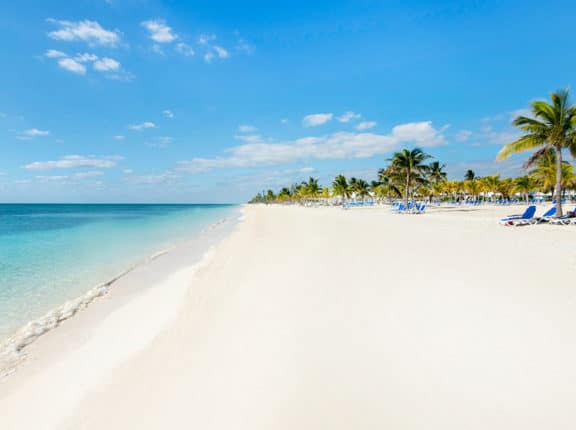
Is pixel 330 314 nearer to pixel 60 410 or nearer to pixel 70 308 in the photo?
pixel 60 410

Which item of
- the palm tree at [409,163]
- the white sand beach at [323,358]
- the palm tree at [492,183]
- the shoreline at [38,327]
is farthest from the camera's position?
the palm tree at [492,183]

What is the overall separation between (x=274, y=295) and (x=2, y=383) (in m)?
3.69

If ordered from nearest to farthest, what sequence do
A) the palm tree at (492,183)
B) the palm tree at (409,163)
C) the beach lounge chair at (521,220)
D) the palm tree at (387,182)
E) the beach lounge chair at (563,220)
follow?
1. the beach lounge chair at (563,220)
2. the beach lounge chair at (521,220)
3. the palm tree at (409,163)
4. the palm tree at (387,182)
5. the palm tree at (492,183)

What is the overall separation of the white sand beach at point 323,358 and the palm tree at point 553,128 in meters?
13.6

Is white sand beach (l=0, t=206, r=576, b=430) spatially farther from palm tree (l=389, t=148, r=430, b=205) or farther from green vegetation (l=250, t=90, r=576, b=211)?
palm tree (l=389, t=148, r=430, b=205)

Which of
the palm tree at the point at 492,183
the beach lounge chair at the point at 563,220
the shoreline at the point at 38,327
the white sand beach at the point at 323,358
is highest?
the palm tree at the point at 492,183

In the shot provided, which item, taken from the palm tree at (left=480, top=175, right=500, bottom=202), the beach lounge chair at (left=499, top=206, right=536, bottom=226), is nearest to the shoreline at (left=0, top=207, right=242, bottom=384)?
the beach lounge chair at (left=499, top=206, right=536, bottom=226)

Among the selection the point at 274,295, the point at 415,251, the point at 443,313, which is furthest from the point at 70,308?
the point at 415,251

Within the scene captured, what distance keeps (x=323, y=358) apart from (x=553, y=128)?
19.3 metres

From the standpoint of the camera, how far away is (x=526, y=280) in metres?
5.25

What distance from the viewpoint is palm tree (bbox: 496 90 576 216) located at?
15.0 meters

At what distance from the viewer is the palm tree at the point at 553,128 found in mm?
Result: 14953

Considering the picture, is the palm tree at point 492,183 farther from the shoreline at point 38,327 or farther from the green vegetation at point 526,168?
the shoreline at point 38,327

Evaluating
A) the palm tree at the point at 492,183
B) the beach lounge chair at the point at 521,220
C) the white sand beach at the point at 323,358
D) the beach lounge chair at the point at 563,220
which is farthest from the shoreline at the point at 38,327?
the palm tree at the point at 492,183
